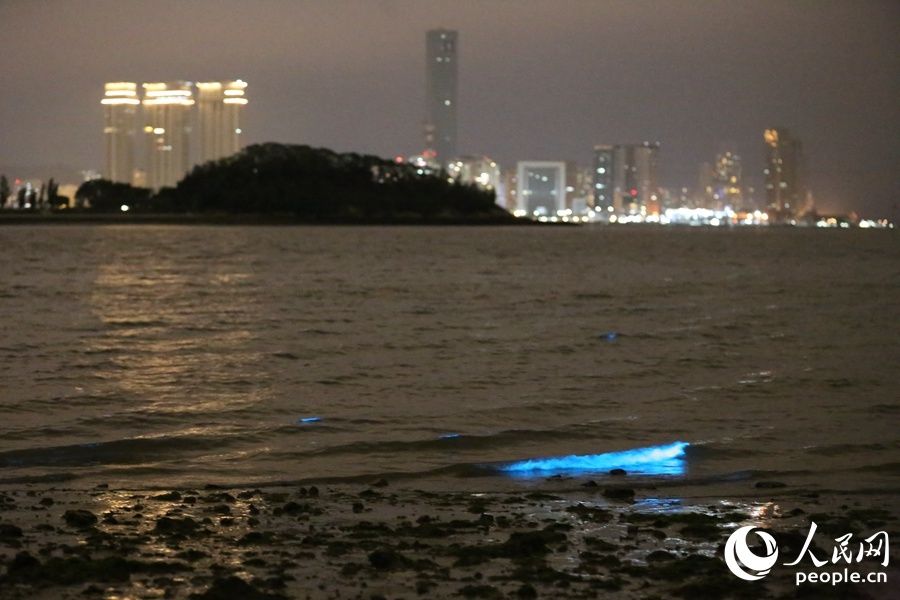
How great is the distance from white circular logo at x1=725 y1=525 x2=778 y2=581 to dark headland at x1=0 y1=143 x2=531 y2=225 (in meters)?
157

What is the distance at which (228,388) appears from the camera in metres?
16.6

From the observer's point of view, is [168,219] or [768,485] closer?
[768,485]

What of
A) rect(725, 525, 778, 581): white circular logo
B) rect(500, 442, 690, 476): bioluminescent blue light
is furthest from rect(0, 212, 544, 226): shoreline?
rect(725, 525, 778, 581): white circular logo

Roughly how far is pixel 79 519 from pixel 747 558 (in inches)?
162

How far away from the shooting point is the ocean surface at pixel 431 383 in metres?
11.8

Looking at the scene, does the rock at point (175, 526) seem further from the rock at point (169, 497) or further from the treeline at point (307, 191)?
the treeline at point (307, 191)

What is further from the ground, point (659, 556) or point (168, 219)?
point (168, 219)

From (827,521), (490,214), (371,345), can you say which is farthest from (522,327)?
(490,214)

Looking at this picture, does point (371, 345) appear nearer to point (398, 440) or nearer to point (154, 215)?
point (398, 440)

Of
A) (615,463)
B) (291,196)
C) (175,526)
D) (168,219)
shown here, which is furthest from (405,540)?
(291,196)

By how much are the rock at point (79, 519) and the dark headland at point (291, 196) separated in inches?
6146

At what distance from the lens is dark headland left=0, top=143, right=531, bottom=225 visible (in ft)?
545

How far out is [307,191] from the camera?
170750 millimetres

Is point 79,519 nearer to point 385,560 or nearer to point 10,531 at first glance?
point 10,531
